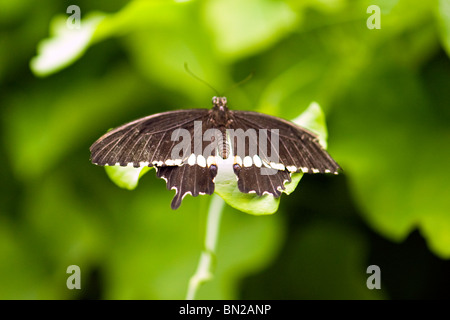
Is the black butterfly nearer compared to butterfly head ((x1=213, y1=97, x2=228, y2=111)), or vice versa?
the black butterfly

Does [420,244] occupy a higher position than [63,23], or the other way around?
[63,23]

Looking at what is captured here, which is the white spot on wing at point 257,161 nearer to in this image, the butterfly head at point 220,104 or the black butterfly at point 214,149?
the black butterfly at point 214,149

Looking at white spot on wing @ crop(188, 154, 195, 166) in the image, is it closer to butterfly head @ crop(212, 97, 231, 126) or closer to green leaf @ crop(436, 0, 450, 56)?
butterfly head @ crop(212, 97, 231, 126)

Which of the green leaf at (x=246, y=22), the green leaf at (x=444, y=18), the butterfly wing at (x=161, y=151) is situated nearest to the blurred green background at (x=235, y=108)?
the green leaf at (x=246, y=22)

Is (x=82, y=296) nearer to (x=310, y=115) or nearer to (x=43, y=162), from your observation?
(x=43, y=162)

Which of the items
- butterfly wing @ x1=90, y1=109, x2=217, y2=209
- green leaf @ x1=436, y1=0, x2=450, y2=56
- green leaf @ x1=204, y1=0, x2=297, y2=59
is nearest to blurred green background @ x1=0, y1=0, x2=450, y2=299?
green leaf @ x1=204, y1=0, x2=297, y2=59

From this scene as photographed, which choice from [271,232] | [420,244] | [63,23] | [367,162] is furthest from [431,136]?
[63,23]
